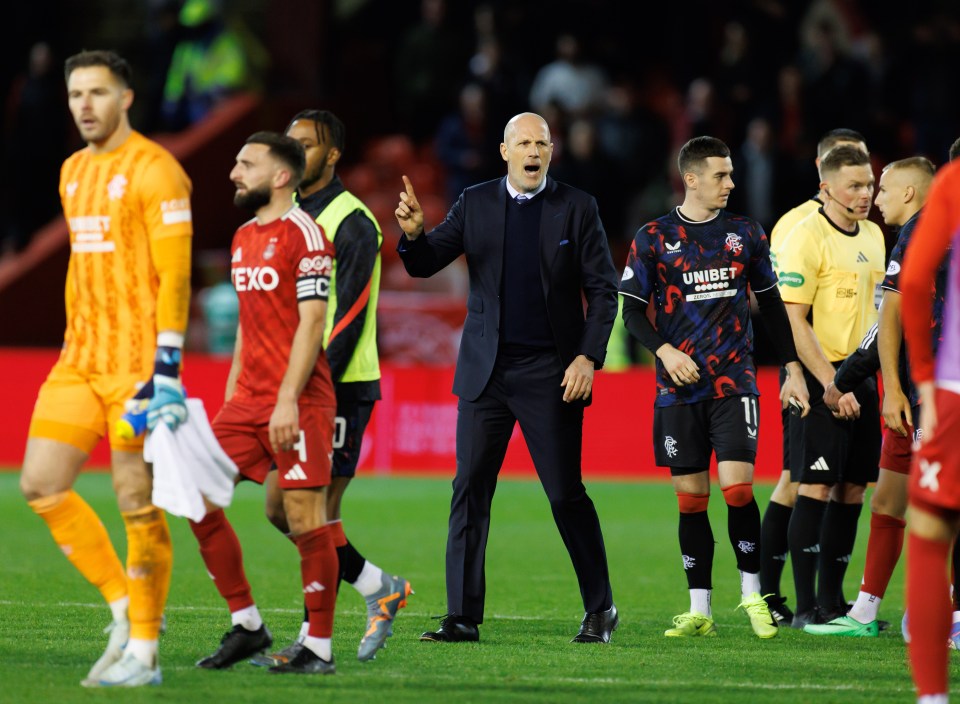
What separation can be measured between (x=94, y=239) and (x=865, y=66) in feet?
44.7

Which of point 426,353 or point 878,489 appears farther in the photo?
point 426,353

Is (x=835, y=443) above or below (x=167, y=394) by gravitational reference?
below

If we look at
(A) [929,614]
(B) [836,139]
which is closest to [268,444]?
(A) [929,614]

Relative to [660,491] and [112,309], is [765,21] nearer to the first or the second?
[660,491]

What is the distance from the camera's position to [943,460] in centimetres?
512

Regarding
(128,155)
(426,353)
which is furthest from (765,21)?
(128,155)

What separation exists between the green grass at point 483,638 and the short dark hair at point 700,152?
91.1 inches

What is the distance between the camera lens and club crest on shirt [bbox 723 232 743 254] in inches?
316

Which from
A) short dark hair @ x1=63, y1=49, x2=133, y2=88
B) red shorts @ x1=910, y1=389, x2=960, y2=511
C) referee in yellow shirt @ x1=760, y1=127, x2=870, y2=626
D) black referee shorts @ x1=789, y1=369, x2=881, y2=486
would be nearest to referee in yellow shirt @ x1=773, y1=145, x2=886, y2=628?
black referee shorts @ x1=789, y1=369, x2=881, y2=486

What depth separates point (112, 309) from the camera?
6.13 m

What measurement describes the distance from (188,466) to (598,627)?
2.52 m

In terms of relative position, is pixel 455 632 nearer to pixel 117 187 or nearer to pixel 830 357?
pixel 830 357

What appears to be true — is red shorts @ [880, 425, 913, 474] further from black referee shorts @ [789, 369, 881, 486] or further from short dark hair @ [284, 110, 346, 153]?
short dark hair @ [284, 110, 346, 153]

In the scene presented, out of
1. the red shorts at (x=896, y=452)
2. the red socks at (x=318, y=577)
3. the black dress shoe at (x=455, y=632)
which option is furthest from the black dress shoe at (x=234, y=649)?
the red shorts at (x=896, y=452)
